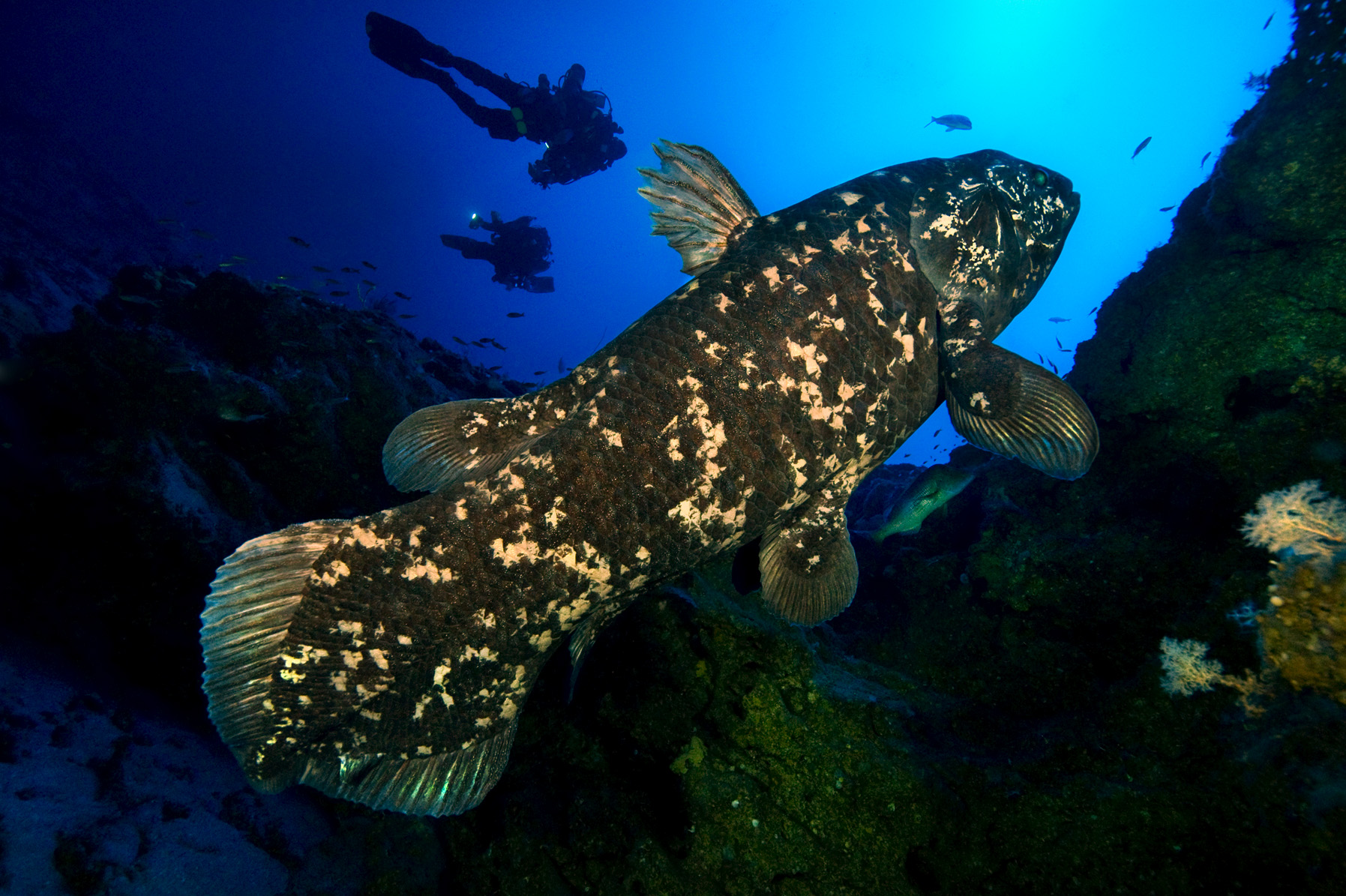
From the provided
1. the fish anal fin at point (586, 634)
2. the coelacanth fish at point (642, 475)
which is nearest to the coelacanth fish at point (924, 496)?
the coelacanth fish at point (642, 475)

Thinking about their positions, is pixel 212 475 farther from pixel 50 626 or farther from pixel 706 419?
pixel 706 419

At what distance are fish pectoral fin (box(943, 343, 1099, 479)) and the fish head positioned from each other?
0.35 meters

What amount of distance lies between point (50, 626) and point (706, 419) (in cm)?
713

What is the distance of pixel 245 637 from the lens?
208 cm

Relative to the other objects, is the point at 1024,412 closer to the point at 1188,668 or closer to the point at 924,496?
the point at 1188,668

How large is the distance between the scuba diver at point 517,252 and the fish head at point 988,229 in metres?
16.9

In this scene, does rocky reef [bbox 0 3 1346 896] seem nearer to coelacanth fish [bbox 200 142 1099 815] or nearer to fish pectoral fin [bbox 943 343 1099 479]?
coelacanth fish [bbox 200 142 1099 815]

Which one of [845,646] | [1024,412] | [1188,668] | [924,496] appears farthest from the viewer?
[924,496]

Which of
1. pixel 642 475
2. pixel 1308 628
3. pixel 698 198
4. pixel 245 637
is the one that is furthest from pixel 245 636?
pixel 1308 628

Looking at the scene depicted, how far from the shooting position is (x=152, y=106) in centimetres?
5934

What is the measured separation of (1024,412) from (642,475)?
2048 mm

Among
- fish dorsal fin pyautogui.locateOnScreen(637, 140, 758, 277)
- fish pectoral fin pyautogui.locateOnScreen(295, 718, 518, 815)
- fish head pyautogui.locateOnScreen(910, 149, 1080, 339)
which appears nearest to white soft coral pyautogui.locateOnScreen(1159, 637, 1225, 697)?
fish head pyautogui.locateOnScreen(910, 149, 1080, 339)

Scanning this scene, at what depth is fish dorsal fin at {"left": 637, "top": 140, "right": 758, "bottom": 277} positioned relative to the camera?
277 cm

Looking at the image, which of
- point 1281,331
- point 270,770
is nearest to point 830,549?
point 270,770
